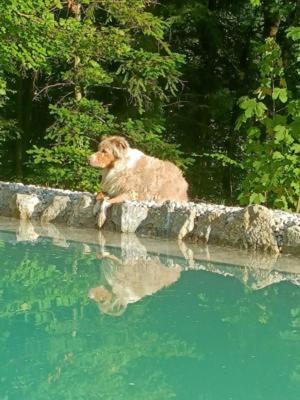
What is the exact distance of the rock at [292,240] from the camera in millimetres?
6090

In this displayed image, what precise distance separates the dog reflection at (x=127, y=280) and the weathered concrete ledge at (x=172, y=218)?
1.07m

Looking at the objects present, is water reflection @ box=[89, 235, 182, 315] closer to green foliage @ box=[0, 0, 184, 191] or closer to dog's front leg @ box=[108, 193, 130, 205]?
dog's front leg @ box=[108, 193, 130, 205]

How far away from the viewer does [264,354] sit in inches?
130

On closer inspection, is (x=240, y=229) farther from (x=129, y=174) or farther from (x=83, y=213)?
(x=83, y=213)

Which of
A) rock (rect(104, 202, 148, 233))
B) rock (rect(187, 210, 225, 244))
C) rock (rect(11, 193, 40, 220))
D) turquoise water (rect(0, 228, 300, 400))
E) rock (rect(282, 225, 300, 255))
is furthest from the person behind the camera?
rock (rect(11, 193, 40, 220))

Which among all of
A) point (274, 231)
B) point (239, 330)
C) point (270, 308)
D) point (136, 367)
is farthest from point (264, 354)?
point (274, 231)

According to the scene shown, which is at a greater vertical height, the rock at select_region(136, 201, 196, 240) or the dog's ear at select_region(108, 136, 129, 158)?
the dog's ear at select_region(108, 136, 129, 158)

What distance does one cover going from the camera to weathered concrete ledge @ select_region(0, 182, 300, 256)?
6266mm

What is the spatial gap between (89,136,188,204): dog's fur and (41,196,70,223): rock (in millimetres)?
427

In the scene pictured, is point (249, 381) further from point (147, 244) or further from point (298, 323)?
point (147, 244)

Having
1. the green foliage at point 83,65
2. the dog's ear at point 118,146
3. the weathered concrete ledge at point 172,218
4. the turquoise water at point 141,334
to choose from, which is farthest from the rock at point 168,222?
the green foliage at point 83,65

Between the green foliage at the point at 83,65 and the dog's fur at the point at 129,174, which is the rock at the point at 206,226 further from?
the green foliage at the point at 83,65

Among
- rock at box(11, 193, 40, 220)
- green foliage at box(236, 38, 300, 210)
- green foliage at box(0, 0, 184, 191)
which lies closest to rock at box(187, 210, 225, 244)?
green foliage at box(236, 38, 300, 210)

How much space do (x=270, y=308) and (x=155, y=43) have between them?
411 inches
